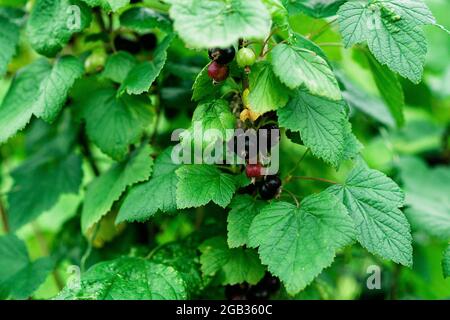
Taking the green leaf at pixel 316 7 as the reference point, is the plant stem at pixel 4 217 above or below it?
below

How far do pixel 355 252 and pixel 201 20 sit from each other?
3.88 feet

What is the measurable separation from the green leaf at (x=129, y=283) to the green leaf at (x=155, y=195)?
0.39 feet

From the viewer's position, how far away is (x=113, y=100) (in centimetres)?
143

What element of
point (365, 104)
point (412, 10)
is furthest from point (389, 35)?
point (365, 104)

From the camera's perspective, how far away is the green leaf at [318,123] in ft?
3.55

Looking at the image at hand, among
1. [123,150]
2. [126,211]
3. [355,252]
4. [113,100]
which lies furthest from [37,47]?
[355,252]

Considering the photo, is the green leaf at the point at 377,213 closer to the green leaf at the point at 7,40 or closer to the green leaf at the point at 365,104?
the green leaf at the point at 365,104

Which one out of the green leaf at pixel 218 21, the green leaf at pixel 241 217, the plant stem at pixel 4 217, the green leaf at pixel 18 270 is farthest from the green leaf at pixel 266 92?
the plant stem at pixel 4 217

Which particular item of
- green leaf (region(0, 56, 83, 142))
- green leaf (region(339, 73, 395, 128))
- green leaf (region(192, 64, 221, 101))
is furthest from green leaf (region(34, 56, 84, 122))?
green leaf (region(339, 73, 395, 128))

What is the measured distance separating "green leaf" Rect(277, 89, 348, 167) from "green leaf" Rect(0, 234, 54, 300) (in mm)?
840

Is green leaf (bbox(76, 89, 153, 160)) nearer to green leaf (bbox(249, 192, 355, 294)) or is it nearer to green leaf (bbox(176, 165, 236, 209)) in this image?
green leaf (bbox(176, 165, 236, 209))
